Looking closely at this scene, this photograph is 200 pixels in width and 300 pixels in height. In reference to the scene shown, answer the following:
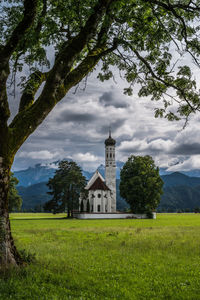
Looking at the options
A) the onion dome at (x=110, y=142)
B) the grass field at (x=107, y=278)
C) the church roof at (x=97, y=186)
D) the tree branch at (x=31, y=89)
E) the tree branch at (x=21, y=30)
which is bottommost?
the grass field at (x=107, y=278)

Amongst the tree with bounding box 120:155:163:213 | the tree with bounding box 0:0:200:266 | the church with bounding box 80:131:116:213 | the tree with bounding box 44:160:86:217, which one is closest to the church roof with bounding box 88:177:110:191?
the church with bounding box 80:131:116:213

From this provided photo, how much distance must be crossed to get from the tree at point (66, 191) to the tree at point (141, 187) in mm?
10149

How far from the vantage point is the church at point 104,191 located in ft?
257

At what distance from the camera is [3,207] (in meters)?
7.30

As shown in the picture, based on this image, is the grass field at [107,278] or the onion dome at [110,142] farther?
the onion dome at [110,142]

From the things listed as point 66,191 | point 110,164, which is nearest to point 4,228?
point 66,191

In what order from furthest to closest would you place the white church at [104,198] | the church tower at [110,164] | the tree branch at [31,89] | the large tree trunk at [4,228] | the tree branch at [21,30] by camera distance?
1. the church tower at [110,164]
2. the white church at [104,198]
3. the tree branch at [31,89]
4. the tree branch at [21,30]
5. the large tree trunk at [4,228]

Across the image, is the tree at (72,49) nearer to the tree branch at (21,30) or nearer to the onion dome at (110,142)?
the tree branch at (21,30)

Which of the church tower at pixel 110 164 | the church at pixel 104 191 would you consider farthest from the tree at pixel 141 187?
the church tower at pixel 110 164

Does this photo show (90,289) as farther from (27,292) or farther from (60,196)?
(60,196)

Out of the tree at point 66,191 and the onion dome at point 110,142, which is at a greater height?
the onion dome at point 110,142

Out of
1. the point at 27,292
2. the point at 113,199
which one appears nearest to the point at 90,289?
the point at 27,292

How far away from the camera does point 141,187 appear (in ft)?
200

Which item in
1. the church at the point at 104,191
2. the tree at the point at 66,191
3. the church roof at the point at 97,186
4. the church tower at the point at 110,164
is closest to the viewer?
the tree at the point at 66,191
